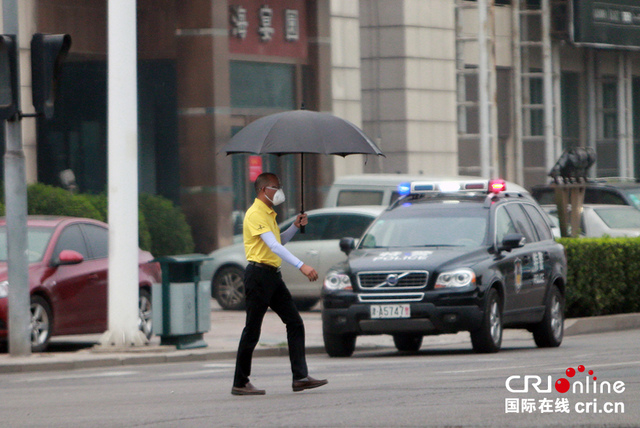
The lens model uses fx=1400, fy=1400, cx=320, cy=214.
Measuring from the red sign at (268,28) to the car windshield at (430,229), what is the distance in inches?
494

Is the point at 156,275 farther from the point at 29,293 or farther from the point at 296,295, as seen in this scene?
the point at 296,295

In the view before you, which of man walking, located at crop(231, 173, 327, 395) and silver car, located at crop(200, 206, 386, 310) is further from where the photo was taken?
silver car, located at crop(200, 206, 386, 310)

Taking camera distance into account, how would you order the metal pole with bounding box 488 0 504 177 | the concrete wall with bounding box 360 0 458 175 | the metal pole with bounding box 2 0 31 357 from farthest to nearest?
1. the metal pole with bounding box 488 0 504 177
2. the concrete wall with bounding box 360 0 458 175
3. the metal pole with bounding box 2 0 31 357

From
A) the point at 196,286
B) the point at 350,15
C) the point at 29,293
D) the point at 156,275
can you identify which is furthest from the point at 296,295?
the point at 350,15

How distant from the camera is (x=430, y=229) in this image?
14992 millimetres

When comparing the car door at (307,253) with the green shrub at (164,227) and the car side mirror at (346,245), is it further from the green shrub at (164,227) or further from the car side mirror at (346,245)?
the car side mirror at (346,245)

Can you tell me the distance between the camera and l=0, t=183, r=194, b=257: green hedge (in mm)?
22141

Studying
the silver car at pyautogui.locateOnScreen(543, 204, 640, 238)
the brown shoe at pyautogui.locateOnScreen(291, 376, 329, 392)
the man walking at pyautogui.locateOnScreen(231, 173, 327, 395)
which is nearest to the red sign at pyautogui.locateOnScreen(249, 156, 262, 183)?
the silver car at pyautogui.locateOnScreen(543, 204, 640, 238)

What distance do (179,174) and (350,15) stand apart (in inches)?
255

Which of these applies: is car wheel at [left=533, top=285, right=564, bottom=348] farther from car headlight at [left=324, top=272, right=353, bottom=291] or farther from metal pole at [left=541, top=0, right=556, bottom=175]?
metal pole at [left=541, top=0, right=556, bottom=175]

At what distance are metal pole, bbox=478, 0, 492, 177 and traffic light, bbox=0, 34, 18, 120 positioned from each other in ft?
65.5

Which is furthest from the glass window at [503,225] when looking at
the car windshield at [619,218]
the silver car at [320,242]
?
the car windshield at [619,218]

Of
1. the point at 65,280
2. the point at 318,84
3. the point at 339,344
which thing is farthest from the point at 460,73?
the point at 65,280

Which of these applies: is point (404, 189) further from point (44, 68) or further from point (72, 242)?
point (44, 68)
